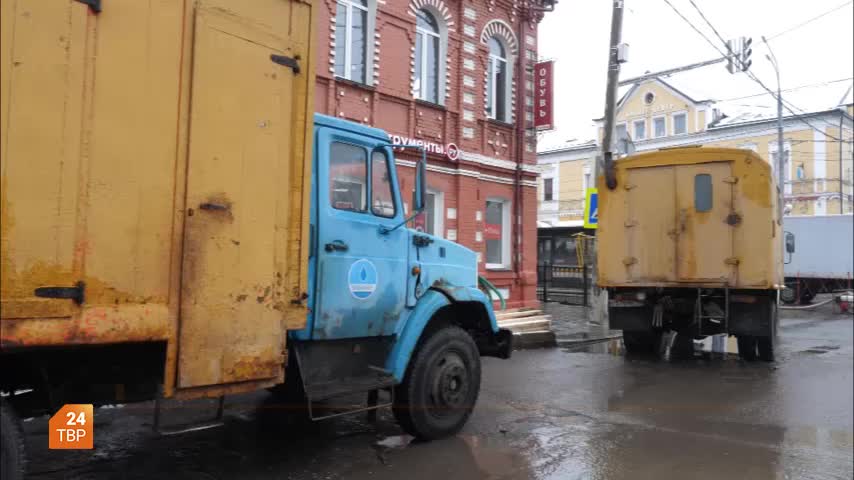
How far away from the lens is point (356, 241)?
4.92 meters

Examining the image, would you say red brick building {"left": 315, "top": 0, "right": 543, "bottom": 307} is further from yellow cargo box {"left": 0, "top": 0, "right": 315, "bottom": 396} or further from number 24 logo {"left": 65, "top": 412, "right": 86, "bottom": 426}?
number 24 logo {"left": 65, "top": 412, "right": 86, "bottom": 426}

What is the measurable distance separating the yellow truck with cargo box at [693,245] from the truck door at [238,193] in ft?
23.3

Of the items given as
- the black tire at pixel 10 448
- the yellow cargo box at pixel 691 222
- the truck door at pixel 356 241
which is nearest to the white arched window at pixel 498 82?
the yellow cargo box at pixel 691 222

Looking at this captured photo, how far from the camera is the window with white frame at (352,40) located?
37.5ft

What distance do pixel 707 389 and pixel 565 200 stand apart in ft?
66.5

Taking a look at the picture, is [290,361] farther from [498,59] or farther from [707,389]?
[498,59]

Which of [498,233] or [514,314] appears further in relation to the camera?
[498,233]

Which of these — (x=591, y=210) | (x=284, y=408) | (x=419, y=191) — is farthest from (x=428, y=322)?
(x=591, y=210)

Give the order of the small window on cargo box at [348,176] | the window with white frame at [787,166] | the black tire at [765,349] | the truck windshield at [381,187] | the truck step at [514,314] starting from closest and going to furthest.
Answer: the small window on cargo box at [348,176] → the truck windshield at [381,187] → the black tire at [765,349] → the window with white frame at [787,166] → the truck step at [514,314]

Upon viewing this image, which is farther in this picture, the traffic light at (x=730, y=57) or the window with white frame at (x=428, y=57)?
the window with white frame at (x=428, y=57)

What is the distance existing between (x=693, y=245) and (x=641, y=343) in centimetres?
221

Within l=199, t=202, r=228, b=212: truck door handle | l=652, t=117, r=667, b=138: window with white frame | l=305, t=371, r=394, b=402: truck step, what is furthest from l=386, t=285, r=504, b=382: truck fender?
l=652, t=117, r=667, b=138: window with white frame

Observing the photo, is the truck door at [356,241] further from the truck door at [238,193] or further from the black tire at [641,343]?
the black tire at [641,343]

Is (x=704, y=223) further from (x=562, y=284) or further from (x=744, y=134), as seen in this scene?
(x=562, y=284)
